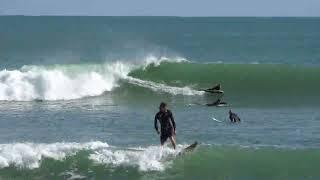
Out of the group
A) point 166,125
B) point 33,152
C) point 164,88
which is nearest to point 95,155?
point 33,152

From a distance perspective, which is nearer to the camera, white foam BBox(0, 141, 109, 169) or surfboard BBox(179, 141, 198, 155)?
white foam BBox(0, 141, 109, 169)

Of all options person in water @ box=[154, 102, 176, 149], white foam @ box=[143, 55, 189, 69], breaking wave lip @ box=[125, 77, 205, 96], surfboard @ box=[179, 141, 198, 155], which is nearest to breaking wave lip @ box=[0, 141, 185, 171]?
surfboard @ box=[179, 141, 198, 155]

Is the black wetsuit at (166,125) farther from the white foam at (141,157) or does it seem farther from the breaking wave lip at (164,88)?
the breaking wave lip at (164,88)

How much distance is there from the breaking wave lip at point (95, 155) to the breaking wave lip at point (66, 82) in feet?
44.4

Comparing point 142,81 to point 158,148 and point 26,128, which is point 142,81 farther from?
point 158,148

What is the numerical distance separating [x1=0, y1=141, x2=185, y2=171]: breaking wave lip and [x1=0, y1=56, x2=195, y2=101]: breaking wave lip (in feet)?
44.4

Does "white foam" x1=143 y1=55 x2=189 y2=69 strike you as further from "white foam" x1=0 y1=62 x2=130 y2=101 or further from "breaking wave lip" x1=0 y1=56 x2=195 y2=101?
"white foam" x1=0 y1=62 x2=130 y2=101

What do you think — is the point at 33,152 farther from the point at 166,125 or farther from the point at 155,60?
the point at 155,60

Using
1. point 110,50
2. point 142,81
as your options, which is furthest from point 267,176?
point 110,50

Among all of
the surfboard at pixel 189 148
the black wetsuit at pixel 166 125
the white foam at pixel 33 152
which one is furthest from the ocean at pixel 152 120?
the black wetsuit at pixel 166 125

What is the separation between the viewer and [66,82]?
109 ft

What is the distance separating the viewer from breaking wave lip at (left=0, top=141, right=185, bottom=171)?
1602cm

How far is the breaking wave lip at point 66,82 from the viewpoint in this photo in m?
31.1

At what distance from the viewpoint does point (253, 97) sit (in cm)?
2973
